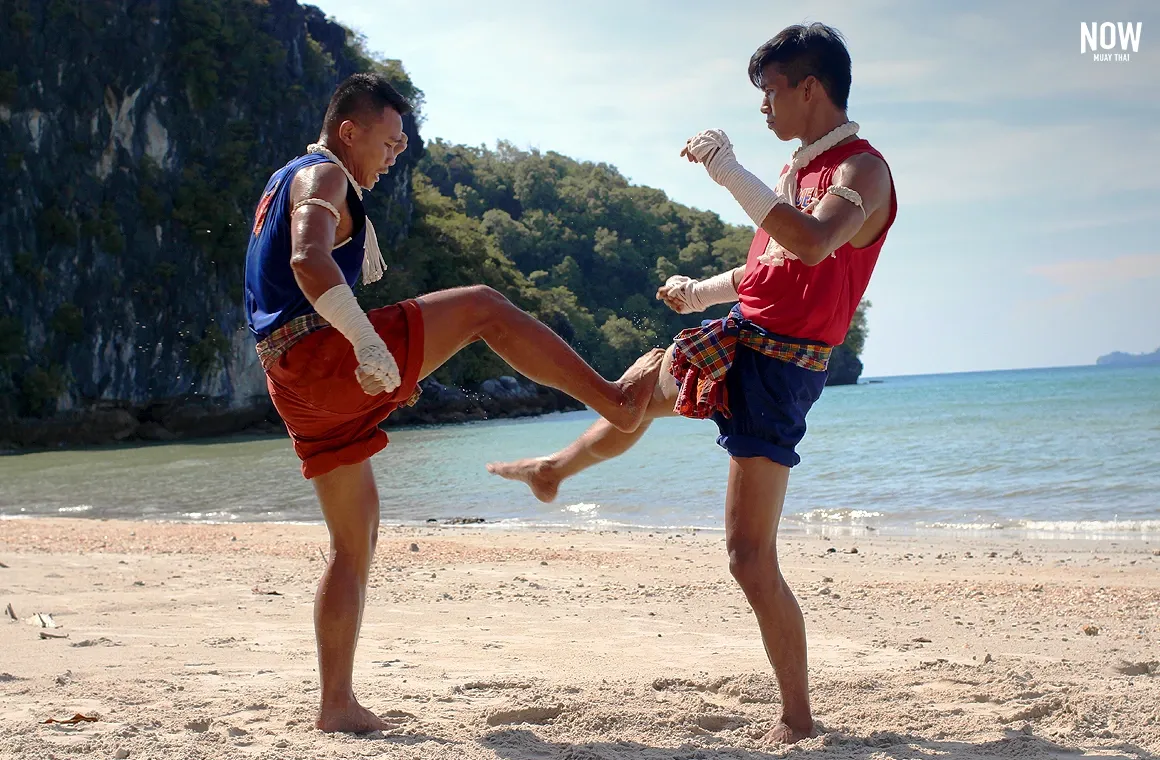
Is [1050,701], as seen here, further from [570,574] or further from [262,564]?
[262,564]

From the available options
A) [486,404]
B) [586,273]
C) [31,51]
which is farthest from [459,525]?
[586,273]

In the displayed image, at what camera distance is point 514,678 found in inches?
167

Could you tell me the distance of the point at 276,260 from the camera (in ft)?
10.7

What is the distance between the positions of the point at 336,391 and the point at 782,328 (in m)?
1.36

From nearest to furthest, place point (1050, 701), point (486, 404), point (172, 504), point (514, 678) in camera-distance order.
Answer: point (1050, 701) → point (514, 678) → point (172, 504) → point (486, 404)

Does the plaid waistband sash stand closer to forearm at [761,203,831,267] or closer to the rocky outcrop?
forearm at [761,203,831,267]

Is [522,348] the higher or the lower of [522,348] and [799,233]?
the lower

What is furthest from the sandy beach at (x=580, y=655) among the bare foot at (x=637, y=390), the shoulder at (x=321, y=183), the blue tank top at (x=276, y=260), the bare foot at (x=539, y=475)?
the shoulder at (x=321, y=183)

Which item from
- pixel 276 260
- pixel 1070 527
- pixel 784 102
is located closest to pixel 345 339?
pixel 276 260

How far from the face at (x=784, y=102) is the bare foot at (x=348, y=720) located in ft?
7.37

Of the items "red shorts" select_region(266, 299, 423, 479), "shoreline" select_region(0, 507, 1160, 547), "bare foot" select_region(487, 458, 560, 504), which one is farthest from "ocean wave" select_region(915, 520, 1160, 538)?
"red shorts" select_region(266, 299, 423, 479)

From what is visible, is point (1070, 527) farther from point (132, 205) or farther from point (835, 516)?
point (132, 205)

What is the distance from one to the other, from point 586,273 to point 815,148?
77104mm

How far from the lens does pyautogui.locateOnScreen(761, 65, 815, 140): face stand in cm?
333
